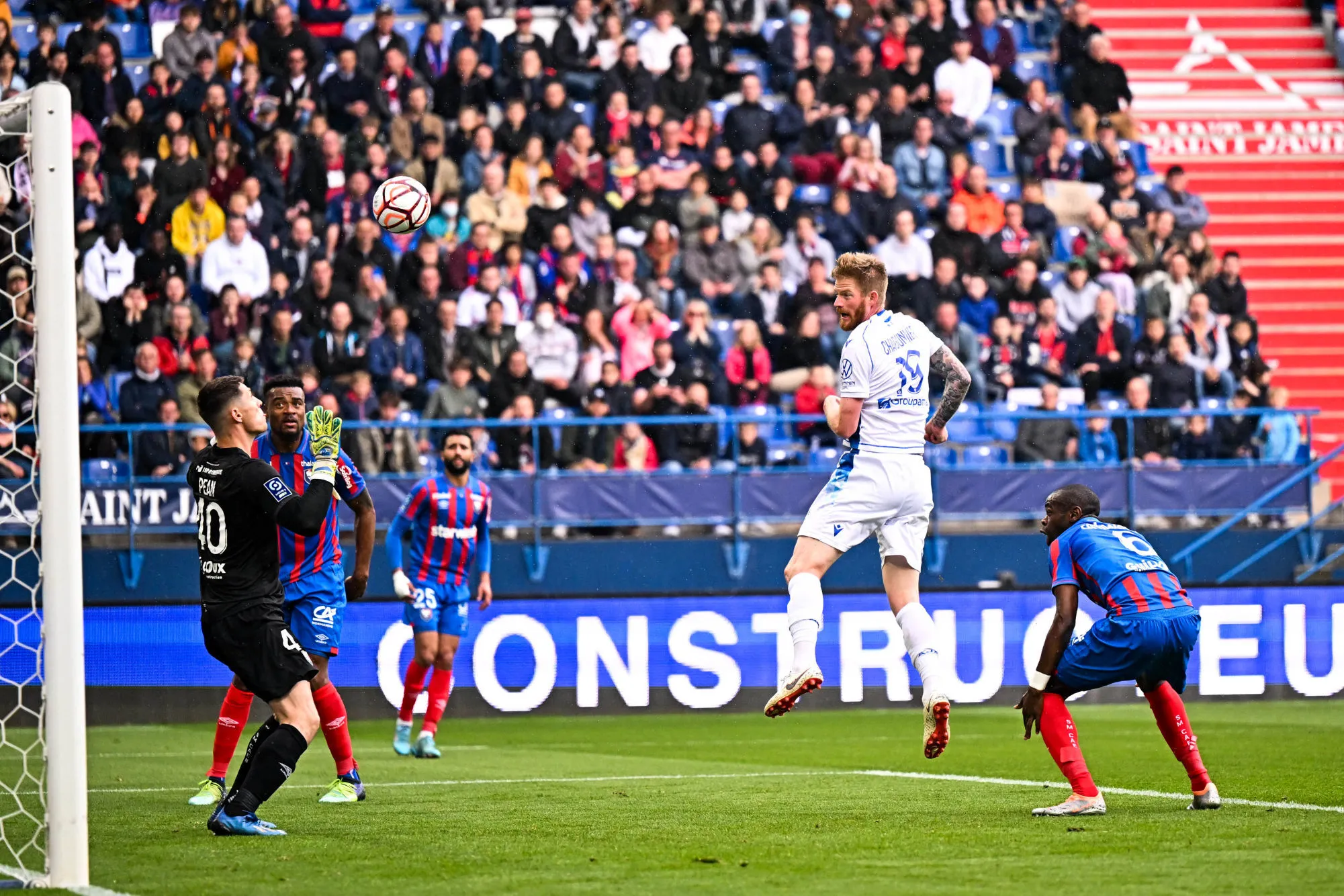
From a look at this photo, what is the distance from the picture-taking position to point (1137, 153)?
21609 millimetres

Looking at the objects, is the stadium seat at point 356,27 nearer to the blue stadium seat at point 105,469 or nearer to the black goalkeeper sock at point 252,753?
the blue stadium seat at point 105,469

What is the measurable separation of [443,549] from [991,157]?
10.9 meters

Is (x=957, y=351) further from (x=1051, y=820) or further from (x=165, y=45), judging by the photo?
(x=1051, y=820)

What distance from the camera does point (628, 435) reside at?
16859 millimetres

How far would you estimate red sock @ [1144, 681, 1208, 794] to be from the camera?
7922mm

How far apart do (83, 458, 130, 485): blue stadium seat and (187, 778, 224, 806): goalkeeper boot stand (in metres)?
7.69

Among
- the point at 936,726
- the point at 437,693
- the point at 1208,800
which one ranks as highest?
the point at 936,726

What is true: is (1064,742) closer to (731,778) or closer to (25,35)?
(731,778)

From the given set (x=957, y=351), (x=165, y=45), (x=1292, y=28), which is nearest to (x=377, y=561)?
(x=957, y=351)

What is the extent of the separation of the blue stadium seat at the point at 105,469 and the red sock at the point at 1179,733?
1053cm

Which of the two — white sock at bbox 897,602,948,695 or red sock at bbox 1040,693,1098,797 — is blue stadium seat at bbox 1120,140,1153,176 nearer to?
white sock at bbox 897,602,948,695

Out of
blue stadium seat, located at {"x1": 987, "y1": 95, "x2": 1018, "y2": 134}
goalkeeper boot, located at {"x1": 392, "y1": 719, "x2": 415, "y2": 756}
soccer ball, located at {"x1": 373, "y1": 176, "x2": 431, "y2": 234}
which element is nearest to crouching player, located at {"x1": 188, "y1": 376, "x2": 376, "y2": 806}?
soccer ball, located at {"x1": 373, "y1": 176, "x2": 431, "y2": 234}

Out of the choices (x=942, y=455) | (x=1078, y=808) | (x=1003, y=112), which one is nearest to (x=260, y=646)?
(x=1078, y=808)

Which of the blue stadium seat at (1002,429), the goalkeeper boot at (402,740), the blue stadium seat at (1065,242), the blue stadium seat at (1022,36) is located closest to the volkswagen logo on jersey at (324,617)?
the goalkeeper boot at (402,740)
